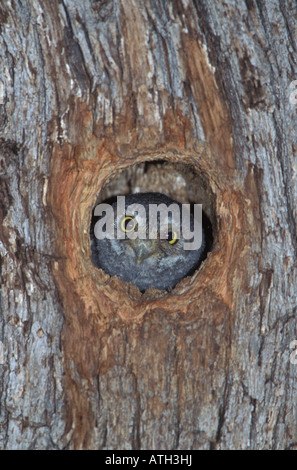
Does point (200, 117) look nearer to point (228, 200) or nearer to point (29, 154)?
point (228, 200)

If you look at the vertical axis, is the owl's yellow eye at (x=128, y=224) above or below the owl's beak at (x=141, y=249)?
above

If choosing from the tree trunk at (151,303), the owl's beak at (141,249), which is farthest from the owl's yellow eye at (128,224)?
the tree trunk at (151,303)

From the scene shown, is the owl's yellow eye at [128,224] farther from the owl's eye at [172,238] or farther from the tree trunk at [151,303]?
the tree trunk at [151,303]

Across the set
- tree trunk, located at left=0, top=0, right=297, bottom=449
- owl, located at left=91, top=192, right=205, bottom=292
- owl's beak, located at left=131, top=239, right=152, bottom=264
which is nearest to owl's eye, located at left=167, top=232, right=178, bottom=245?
owl, located at left=91, top=192, right=205, bottom=292

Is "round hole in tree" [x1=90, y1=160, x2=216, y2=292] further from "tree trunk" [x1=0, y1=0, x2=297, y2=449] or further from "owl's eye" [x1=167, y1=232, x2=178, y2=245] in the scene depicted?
"tree trunk" [x1=0, y1=0, x2=297, y2=449]

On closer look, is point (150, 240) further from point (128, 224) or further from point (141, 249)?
point (128, 224)

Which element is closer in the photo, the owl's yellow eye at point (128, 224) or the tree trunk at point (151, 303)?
the tree trunk at point (151, 303)
